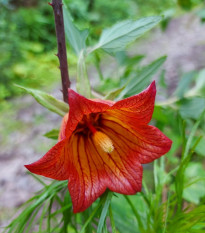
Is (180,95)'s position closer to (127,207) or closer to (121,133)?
(127,207)

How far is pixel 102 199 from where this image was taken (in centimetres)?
49

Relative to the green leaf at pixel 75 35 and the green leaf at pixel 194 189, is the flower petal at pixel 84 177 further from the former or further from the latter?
the green leaf at pixel 194 189

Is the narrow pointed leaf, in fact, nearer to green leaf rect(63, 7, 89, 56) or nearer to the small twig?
the small twig

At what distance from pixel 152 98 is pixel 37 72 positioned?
2550mm

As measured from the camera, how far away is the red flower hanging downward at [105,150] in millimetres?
410

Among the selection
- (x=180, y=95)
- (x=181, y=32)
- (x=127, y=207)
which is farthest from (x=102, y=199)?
(x=181, y=32)

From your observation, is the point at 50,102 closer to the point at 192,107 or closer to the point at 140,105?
the point at 140,105

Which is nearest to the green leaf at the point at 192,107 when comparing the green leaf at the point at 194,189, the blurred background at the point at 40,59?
the green leaf at the point at 194,189

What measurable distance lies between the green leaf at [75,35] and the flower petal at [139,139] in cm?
17

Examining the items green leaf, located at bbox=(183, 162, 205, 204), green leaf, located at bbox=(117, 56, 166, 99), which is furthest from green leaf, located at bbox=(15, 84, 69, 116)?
green leaf, located at bbox=(183, 162, 205, 204)

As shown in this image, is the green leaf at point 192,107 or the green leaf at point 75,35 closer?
the green leaf at point 75,35

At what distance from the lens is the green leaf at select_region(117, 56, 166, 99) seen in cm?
62

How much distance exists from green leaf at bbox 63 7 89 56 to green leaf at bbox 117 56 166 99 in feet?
0.44

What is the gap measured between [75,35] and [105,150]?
0.95ft
